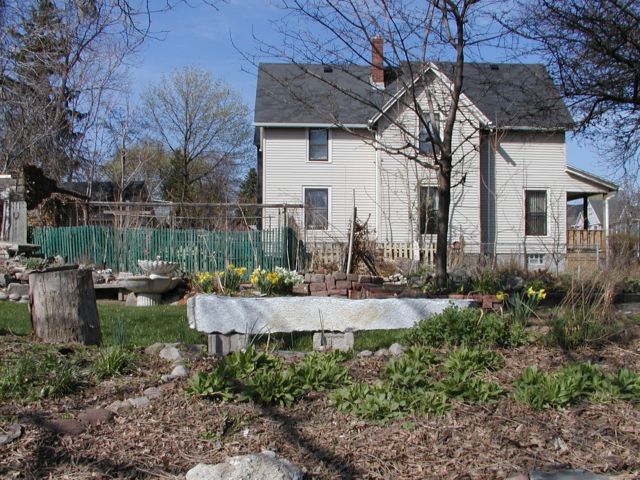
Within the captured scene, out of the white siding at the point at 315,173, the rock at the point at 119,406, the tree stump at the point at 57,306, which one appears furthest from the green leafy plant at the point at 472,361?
the white siding at the point at 315,173

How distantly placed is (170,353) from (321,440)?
1.81 metres

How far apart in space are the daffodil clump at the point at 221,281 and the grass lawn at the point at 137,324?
0.90 m

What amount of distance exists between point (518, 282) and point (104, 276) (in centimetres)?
803

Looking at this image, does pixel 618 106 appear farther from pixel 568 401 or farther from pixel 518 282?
pixel 568 401

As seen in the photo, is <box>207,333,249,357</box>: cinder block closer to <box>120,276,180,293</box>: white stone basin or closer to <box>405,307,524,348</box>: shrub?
<box>405,307,524,348</box>: shrub

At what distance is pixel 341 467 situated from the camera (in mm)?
3752

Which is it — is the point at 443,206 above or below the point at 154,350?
above

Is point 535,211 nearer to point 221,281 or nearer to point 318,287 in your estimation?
point 318,287

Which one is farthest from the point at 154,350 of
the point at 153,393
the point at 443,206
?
the point at 443,206

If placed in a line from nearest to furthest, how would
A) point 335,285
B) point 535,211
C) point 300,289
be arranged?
point 335,285
point 300,289
point 535,211

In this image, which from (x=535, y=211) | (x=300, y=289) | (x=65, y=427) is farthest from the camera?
(x=535, y=211)

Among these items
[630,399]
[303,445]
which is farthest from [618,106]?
[303,445]

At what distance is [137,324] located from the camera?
8695 millimetres

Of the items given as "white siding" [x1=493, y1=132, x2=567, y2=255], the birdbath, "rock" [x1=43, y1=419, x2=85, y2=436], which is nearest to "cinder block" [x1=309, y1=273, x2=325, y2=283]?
the birdbath
